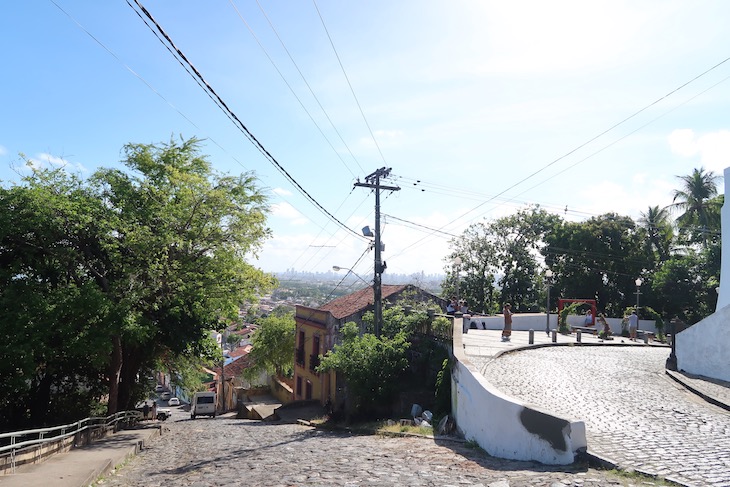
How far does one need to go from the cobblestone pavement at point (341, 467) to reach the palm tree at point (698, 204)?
116 feet

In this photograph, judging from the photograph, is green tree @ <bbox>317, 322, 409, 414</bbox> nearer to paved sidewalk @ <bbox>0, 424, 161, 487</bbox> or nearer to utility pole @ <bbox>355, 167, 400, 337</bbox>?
utility pole @ <bbox>355, 167, 400, 337</bbox>

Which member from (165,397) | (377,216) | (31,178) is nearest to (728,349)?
(377,216)

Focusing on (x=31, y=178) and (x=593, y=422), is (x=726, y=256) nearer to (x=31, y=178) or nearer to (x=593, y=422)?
(x=593, y=422)

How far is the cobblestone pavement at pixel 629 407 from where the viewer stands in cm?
685

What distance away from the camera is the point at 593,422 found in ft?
29.5

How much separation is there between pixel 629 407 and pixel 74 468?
9.78m

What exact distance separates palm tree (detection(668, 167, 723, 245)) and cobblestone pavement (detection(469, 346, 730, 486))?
25.8 metres

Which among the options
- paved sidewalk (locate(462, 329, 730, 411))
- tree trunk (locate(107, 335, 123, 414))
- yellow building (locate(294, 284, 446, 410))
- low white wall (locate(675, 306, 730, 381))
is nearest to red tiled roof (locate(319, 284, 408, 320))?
yellow building (locate(294, 284, 446, 410))

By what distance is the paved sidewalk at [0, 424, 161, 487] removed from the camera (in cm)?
739

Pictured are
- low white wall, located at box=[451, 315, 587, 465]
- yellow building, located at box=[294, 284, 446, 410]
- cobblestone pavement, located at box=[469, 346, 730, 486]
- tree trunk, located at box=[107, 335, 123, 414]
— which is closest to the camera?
cobblestone pavement, located at box=[469, 346, 730, 486]

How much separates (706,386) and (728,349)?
1563 millimetres

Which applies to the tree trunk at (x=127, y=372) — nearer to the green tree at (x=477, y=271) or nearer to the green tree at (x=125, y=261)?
the green tree at (x=125, y=261)

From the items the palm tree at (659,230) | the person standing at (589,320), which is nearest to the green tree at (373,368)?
the person standing at (589,320)

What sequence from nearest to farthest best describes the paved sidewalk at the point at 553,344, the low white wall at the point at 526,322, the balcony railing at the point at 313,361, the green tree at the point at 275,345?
the paved sidewalk at the point at 553,344 < the low white wall at the point at 526,322 < the balcony railing at the point at 313,361 < the green tree at the point at 275,345
